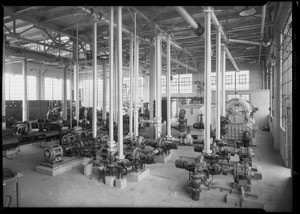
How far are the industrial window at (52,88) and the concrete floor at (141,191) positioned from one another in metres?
19.1

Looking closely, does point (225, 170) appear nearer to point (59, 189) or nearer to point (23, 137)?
point (59, 189)

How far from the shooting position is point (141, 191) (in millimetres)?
5496

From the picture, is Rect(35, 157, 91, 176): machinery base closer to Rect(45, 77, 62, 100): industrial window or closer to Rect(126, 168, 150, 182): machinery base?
Rect(126, 168, 150, 182): machinery base

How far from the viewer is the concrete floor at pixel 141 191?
4.91 meters

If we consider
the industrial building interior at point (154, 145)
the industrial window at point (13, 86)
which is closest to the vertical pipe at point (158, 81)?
the industrial building interior at point (154, 145)

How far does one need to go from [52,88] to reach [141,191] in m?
23.4

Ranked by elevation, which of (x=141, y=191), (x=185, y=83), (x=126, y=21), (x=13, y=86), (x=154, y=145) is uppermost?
(x=126, y=21)

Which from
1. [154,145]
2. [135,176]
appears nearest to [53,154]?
[135,176]

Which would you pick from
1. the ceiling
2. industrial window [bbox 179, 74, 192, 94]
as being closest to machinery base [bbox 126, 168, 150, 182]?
the ceiling

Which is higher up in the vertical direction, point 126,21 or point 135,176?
point 126,21

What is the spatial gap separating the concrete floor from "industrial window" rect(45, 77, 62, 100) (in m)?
19.1

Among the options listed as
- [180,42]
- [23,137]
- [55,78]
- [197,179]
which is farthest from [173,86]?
[197,179]

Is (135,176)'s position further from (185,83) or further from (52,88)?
(52,88)

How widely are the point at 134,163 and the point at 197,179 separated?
80.4 inches
